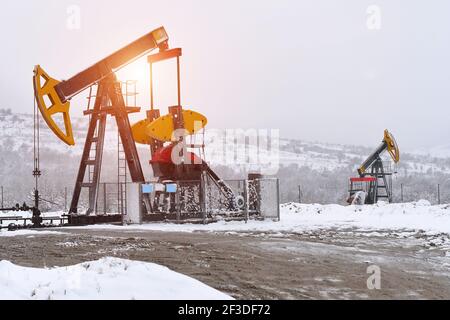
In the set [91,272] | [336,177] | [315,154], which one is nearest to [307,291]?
[91,272]

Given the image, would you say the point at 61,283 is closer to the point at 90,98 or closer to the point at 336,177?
the point at 90,98

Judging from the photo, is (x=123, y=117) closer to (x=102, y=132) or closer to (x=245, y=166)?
(x=102, y=132)

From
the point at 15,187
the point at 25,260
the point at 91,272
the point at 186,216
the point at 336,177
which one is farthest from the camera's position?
the point at 336,177

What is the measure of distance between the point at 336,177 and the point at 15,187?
63.5 meters

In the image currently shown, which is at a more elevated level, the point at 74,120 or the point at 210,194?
the point at 74,120

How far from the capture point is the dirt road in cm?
736

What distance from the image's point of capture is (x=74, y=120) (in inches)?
7377

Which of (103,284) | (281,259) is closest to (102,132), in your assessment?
(281,259)

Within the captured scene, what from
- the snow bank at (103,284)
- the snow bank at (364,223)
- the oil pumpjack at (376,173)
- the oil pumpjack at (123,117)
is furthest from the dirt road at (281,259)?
the oil pumpjack at (376,173)

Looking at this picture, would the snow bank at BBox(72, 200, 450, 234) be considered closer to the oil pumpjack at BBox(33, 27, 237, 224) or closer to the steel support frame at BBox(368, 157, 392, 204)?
the oil pumpjack at BBox(33, 27, 237, 224)

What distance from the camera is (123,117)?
22.7 metres

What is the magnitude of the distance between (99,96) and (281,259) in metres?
14.4

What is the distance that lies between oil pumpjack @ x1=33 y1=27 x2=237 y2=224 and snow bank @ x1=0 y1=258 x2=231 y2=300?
1366 cm

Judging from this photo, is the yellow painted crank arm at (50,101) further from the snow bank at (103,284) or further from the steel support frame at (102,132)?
the snow bank at (103,284)
